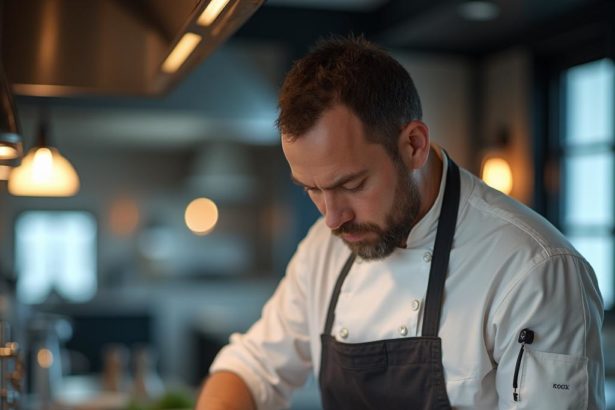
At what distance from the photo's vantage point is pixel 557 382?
142cm

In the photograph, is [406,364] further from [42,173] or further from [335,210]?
[42,173]

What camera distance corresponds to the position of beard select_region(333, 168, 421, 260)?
1.54 meters

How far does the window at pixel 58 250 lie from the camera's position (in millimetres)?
9711

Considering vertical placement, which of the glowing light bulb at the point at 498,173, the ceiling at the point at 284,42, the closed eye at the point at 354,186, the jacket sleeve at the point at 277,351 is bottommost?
the jacket sleeve at the point at 277,351

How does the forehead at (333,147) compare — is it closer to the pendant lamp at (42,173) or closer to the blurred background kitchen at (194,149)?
the blurred background kitchen at (194,149)

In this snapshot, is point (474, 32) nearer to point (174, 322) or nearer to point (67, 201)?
point (174, 322)

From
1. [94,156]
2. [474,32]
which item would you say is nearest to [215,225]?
[94,156]

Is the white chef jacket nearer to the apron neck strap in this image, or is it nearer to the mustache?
the apron neck strap

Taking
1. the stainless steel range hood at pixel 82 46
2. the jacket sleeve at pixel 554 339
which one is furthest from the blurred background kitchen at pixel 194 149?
the jacket sleeve at pixel 554 339

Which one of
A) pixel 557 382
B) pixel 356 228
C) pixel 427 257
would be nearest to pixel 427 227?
pixel 427 257

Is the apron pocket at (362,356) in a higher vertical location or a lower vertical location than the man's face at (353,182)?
lower

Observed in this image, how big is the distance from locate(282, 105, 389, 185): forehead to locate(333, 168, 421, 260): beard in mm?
111

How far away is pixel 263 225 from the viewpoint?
1064cm

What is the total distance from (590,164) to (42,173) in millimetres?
2834
